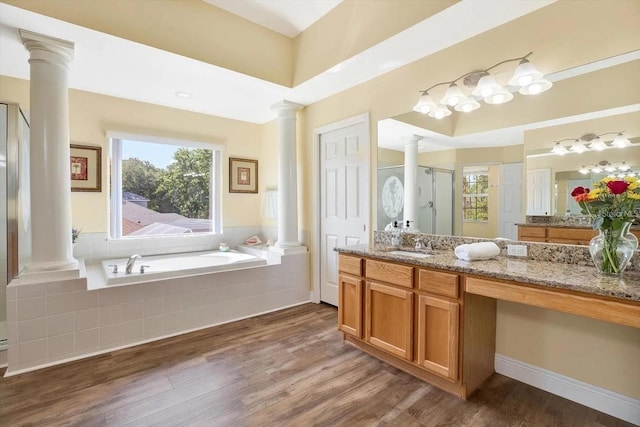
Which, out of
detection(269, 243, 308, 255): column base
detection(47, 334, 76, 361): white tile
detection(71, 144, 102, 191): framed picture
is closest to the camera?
detection(47, 334, 76, 361): white tile

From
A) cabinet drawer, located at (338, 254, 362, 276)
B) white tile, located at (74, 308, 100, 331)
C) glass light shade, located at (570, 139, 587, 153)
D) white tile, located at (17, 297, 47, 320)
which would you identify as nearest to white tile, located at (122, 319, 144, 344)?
white tile, located at (74, 308, 100, 331)

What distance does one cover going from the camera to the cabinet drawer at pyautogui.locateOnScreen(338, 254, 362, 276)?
2.53m

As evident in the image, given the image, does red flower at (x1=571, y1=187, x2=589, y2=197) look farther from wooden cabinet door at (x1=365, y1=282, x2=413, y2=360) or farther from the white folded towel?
wooden cabinet door at (x1=365, y1=282, x2=413, y2=360)

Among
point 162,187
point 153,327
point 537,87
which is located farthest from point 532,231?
point 162,187

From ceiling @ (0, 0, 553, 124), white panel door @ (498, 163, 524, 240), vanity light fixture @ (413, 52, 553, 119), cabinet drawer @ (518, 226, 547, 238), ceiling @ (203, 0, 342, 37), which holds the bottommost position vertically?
cabinet drawer @ (518, 226, 547, 238)

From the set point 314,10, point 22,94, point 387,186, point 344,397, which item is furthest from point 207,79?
point 344,397

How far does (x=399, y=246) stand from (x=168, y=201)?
3.12 metres

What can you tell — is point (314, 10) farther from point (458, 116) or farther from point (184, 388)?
point (184, 388)

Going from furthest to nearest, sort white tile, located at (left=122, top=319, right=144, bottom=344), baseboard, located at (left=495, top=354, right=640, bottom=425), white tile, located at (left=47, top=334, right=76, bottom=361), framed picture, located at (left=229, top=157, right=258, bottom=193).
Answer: framed picture, located at (left=229, top=157, right=258, bottom=193), white tile, located at (left=122, top=319, right=144, bottom=344), white tile, located at (left=47, top=334, right=76, bottom=361), baseboard, located at (left=495, top=354, right=640, bottom=425)

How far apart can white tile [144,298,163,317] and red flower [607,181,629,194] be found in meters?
→ 3.39

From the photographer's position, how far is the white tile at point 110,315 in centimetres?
256

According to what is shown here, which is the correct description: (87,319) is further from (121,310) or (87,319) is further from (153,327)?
(153,327)

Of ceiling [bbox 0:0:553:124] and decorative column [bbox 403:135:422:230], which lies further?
decorative column [bbox 403:135:422:230]

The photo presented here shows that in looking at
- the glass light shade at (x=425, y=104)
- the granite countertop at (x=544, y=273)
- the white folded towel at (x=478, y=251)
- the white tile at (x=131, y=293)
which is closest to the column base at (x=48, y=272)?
the white tile at (x=131, y=293)
